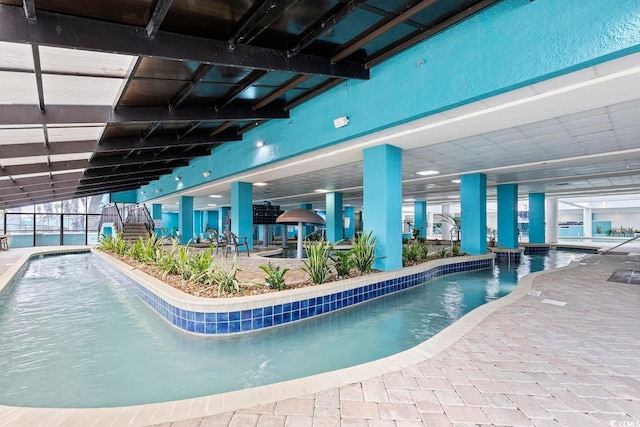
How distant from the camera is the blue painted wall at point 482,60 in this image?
9.90ft

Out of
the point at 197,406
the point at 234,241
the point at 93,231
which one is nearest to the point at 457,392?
the point at 197,406

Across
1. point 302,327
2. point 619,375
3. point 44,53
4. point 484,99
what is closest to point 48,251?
point 44,53

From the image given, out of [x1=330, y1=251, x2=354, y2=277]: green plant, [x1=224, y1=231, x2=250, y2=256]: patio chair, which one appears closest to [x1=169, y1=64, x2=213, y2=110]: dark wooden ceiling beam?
[x1=330, y1=251, x2=354, y2=277]: green plant

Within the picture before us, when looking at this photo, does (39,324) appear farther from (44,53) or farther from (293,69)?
(293,69)

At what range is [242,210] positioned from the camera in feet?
36.7

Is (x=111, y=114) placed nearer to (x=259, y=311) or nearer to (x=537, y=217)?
(x=259, y=311)

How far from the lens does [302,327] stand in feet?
13.3

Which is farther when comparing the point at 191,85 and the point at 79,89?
the point at 191,85

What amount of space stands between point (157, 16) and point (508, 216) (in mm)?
13184

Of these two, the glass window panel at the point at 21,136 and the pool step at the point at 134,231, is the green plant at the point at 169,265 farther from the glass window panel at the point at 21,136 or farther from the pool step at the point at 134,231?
the pool step at the point at 134,231

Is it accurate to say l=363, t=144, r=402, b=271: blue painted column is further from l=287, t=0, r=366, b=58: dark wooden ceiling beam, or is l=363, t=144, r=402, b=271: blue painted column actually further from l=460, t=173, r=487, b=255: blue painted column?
l=460, t=173, r=487, b=255: blue painted column

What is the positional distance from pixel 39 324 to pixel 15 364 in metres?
1.47

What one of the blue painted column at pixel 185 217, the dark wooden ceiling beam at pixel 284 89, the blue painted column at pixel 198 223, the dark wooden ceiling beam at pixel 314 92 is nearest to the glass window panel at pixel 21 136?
the dark wooden ceiling beam at pixel 284 89

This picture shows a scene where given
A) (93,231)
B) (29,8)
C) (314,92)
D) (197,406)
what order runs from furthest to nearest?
(93,231) → (314,92) → (29,8) → (197,406)
